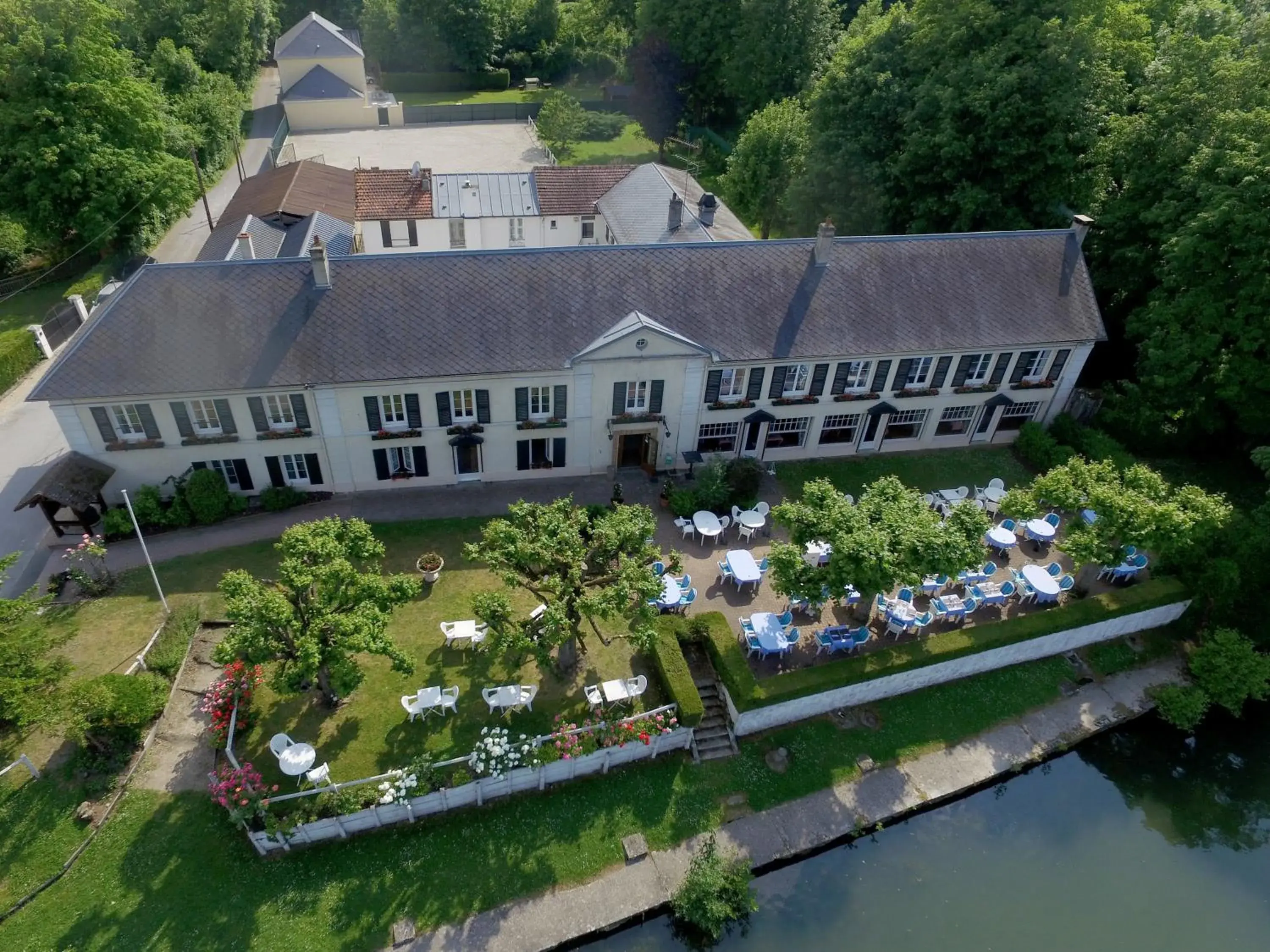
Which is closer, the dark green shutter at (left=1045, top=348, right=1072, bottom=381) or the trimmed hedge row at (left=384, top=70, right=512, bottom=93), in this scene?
the dark green shutter at (left=1045, top=348, right=1072, bottom=381)

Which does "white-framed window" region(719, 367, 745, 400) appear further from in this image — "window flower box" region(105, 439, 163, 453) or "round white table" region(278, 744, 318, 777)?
"window flower box" region(105, 439, 163, 453)

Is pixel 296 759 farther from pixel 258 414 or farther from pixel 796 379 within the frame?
pixel 796 379

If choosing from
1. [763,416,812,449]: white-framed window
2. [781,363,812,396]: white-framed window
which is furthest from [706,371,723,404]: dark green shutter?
[763,416,812,449]: white-framed window

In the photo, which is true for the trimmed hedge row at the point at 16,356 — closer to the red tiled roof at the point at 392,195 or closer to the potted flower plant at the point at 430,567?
the red tiled roof at the point at 392,195

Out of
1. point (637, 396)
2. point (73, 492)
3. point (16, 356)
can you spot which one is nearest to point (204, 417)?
point (73, 492)

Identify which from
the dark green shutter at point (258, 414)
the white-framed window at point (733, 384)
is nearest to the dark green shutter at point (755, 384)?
the white-framed window at point (733, 384)

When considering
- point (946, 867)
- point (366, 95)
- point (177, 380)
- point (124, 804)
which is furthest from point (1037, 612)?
point (366, 95)

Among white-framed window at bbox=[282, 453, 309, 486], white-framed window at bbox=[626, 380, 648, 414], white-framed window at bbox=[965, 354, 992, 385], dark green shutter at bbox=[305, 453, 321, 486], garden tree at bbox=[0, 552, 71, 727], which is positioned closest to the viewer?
garden tree at bbox=[0, 552, 71, 727]
